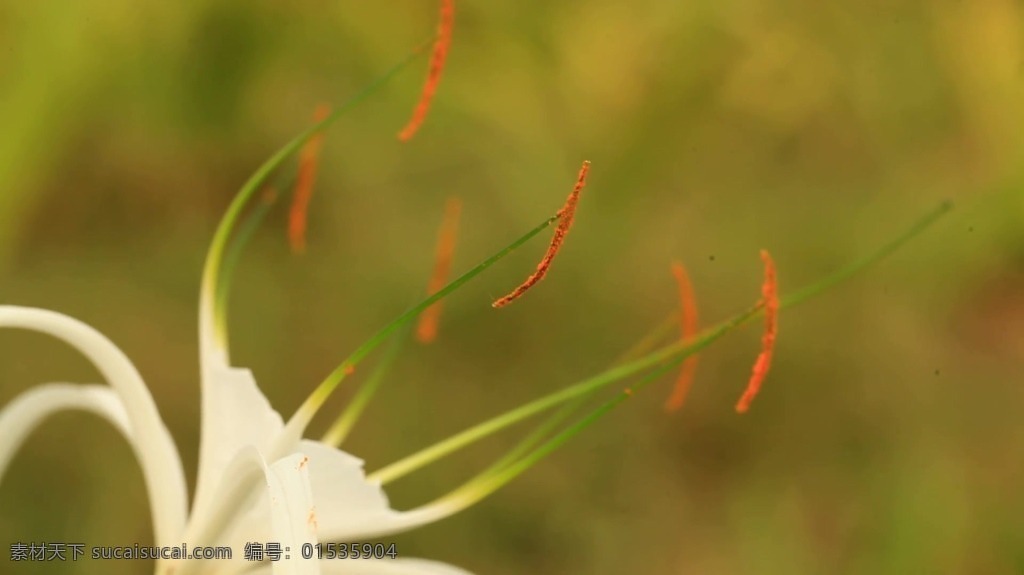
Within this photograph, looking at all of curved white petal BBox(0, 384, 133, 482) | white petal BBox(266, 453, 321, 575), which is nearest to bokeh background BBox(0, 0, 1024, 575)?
curved white petal BBox(0, 384, 133, 482)

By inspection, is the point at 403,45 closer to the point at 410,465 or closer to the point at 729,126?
the point at 729,126

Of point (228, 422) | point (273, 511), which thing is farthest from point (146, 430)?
point (273, 511)

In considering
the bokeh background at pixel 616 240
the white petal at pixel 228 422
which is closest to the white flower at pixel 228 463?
the white petal at pixel 228 422

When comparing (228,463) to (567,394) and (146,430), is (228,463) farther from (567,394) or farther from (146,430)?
(567,394)

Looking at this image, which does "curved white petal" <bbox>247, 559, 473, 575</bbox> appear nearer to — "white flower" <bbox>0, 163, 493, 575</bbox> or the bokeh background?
"white flower" <bbox>0, 163, 493, 575</bbox>

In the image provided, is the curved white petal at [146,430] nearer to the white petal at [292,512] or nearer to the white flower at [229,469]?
the white flower at [229,469]
